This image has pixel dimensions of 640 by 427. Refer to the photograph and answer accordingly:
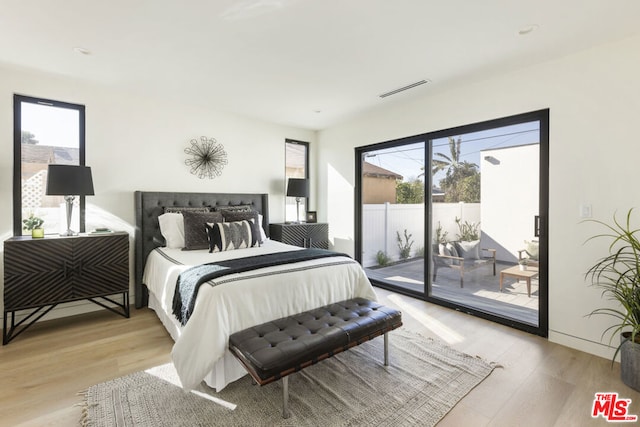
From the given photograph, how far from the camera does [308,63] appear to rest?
2873 millimetres

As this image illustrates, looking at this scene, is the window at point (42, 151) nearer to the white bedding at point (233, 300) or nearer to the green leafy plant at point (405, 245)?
the white bedding at point (233, 300)

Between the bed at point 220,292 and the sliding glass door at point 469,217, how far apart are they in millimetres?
1486

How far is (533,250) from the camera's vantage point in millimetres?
3029

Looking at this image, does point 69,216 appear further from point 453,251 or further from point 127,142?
point 453,251

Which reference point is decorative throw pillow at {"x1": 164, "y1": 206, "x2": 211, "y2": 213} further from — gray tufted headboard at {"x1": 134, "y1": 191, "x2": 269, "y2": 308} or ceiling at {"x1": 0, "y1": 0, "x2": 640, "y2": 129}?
ceiling at {"x1": 0, "y1": 0, "x2": 640, "y2": 129}

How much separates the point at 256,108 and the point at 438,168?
257 centimetres

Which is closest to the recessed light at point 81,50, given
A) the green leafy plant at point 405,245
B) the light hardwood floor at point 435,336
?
the light hardwood floor at point 435,336

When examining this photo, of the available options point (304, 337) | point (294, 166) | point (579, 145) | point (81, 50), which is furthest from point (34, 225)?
point (579, 145)

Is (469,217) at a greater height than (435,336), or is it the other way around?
(469,217)

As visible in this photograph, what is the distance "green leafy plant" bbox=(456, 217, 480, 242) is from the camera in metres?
3.47

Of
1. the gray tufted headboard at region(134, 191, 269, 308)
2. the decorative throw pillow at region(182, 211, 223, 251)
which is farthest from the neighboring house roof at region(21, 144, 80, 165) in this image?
the decorative throw pillow at region(182, 211, 223, 251)

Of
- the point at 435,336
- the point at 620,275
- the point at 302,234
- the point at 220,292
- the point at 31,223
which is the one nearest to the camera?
the point at 220,292

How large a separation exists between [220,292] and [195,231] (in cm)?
156

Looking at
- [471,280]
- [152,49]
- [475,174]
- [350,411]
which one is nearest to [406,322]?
[471,280]
